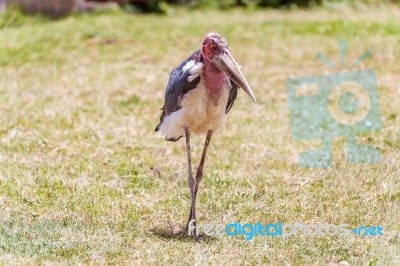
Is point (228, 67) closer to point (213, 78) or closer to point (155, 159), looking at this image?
point (213, 78)

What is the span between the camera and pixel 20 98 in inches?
359

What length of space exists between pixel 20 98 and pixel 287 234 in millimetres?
4821

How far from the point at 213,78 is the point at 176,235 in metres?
1.01

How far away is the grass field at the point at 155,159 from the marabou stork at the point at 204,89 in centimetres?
54

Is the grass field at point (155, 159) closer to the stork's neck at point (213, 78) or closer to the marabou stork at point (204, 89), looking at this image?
the marabou stork at point (204, 89)

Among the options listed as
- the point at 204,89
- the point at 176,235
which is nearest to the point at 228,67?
the point at 204,89

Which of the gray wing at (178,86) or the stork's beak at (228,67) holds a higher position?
the stork's beak at (228,67)

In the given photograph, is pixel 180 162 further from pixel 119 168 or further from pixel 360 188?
pixel 360 188

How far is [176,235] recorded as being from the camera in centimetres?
518

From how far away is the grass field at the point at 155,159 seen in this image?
4.89 meters

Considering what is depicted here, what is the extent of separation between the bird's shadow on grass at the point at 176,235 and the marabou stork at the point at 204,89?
0.18ft

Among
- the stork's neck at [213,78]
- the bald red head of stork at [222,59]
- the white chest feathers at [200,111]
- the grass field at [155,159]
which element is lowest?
the grass field at [155,159]

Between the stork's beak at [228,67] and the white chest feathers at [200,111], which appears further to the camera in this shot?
the white chest feathers at [200,111]

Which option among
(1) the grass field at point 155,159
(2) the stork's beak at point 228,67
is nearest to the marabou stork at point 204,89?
(2) the stork's beak at point 228,67
